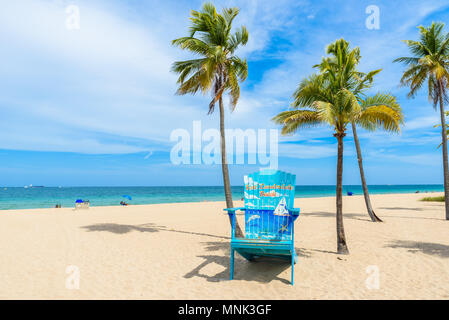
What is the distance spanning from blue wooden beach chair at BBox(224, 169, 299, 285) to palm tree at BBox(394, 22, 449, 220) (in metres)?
9.93

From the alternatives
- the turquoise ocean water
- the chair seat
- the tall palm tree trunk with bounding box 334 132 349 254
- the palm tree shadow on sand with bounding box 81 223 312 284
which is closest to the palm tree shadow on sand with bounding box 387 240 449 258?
the tall palm tree trunk with bounding box 334 132 349 254

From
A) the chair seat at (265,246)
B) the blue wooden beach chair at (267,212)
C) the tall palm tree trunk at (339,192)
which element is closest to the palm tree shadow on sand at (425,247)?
the tall palm tree trunk at (339,192)

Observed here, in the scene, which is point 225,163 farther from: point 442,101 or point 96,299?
point 442,101

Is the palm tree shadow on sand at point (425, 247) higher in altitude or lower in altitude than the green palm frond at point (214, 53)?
lower

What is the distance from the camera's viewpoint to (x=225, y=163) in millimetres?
8258

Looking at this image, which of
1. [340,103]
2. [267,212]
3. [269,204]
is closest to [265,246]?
[267,212]

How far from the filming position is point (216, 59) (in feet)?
25.8

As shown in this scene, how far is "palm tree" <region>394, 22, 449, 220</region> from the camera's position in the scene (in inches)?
443

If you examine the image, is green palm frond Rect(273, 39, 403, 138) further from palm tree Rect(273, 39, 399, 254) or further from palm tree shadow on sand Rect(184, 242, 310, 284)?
palm tree shadow on sand Rect(184, 242, 310, 284)

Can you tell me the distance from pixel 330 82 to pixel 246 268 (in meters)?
4.33

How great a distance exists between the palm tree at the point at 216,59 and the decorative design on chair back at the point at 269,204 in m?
2.79

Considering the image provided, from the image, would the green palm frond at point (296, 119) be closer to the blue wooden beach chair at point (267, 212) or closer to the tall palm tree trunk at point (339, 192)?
the tall palm tree trunk at point (339, 192)

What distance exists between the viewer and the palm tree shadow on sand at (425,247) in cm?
614

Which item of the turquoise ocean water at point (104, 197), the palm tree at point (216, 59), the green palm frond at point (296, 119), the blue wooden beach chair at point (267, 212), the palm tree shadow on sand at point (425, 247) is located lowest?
the turquoise ocean water at point (104, 197)
